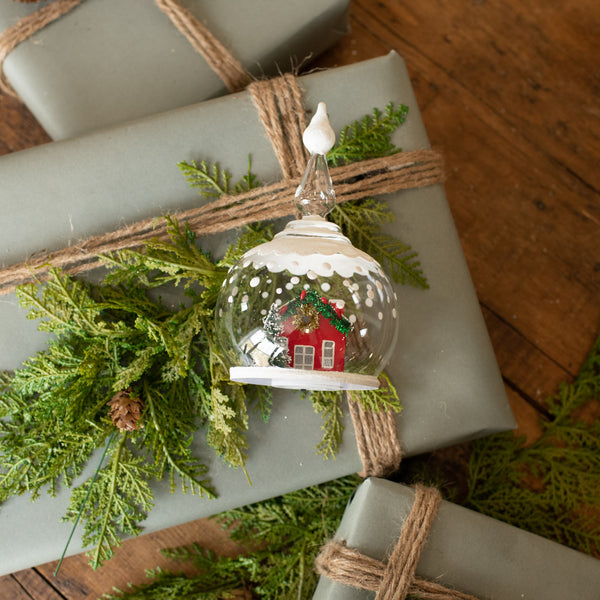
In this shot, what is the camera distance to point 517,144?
3.84 ft

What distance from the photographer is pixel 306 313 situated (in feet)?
2.16

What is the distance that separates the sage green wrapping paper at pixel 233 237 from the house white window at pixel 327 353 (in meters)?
0.26

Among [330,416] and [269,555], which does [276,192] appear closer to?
[330,416]

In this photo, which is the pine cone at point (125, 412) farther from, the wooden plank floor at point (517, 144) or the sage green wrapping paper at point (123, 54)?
the wooden plank floor at point (517, 144)

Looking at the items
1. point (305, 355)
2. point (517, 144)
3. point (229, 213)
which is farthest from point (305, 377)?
point (517, 144)

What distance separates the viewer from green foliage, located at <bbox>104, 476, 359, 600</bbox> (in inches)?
39.8

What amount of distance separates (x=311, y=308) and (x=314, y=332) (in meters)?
0.03

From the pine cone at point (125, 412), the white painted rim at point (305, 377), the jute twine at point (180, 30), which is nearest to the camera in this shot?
the white painted rim at point (305, 377)

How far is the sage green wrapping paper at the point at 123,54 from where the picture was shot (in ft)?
3.14

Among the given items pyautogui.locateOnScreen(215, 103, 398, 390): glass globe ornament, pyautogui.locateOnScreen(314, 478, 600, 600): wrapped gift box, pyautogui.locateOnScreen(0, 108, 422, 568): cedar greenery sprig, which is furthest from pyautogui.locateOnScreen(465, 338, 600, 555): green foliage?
pyautogui.locateOnScreen(215, 103, 398, 390): glass globe ornament

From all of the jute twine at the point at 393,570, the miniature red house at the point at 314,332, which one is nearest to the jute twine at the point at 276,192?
the jute twine at the point at 393,570

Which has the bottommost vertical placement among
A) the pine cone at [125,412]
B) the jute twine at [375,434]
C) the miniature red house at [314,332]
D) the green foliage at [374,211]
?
the jute twine at [375,434]

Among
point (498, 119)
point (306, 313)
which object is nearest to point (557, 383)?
point (498, 119)

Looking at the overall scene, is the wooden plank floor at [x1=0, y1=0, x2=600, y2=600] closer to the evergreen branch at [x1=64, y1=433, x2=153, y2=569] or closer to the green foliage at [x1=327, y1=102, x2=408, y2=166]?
the green foliage at [x1=327, y1=102, x2=408, y2=166]
